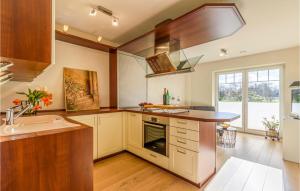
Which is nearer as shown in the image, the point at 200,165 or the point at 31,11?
the point at 31,11

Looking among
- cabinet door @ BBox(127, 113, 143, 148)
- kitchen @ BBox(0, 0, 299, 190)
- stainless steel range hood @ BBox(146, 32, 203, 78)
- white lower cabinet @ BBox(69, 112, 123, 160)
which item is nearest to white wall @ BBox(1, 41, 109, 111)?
kitchen @ BBox(0, 0, 299, 190)

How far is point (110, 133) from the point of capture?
2.75 m

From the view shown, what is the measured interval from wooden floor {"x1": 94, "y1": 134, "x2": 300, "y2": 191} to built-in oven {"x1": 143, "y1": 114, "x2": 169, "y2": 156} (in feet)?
1.00

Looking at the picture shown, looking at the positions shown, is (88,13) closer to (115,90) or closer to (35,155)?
(115,90)

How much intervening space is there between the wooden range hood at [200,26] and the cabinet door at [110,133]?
58.5 inches

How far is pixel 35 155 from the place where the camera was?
957mm

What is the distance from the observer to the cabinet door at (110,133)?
8.57 feet

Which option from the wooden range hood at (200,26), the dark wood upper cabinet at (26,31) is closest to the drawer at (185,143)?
the wooden range hood at (200,26)

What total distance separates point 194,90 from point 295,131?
3389 millimetres

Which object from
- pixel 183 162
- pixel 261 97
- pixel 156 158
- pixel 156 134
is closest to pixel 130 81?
pixel 156 134

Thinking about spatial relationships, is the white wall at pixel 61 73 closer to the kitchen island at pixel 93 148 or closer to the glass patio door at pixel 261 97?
the kitchen island at pixel 93 148

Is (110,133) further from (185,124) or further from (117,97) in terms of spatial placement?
(185,124)

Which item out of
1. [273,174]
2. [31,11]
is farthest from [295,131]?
[31,11]

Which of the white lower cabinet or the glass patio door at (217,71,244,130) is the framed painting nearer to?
the white lower cabinet
